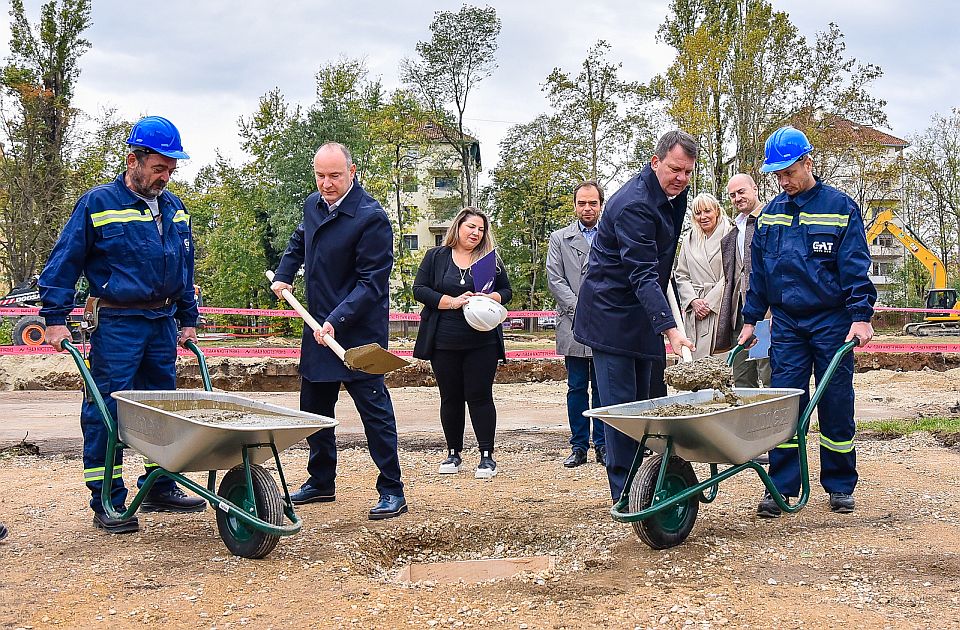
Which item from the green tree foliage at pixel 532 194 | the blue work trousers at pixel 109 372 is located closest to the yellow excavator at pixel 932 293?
the green tree foliage at pixel 532 194

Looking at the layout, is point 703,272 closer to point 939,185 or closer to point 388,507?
point 388,507

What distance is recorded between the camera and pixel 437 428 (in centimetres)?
838

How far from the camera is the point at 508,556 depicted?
13.4 ft

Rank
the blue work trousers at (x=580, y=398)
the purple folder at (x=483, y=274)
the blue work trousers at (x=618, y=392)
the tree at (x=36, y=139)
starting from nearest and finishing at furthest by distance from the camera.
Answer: the blue work trousers at (x=618, y=392), the purple folder at (x=483, y=274), the blue work trousers at (x=580, y=398), the tree at (x=36, y=139)

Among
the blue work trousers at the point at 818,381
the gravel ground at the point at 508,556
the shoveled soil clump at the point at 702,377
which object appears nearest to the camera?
the gravel ground at the point at 508,556

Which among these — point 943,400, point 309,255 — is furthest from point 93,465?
point 943,400

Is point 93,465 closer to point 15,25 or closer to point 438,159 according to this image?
point 15,25

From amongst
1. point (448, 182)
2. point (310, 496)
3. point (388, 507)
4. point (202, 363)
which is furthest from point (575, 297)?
point (448, 182)

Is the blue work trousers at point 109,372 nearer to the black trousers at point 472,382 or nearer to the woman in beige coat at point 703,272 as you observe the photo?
the black trousers at point 472,382

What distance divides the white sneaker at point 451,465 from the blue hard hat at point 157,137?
8.70ft

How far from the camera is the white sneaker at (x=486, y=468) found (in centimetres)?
562

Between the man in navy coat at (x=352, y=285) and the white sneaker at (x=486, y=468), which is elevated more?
the man in navy coat at (x=352, y=285)

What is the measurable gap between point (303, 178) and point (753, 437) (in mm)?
25515

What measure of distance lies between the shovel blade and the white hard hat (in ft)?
3.85
